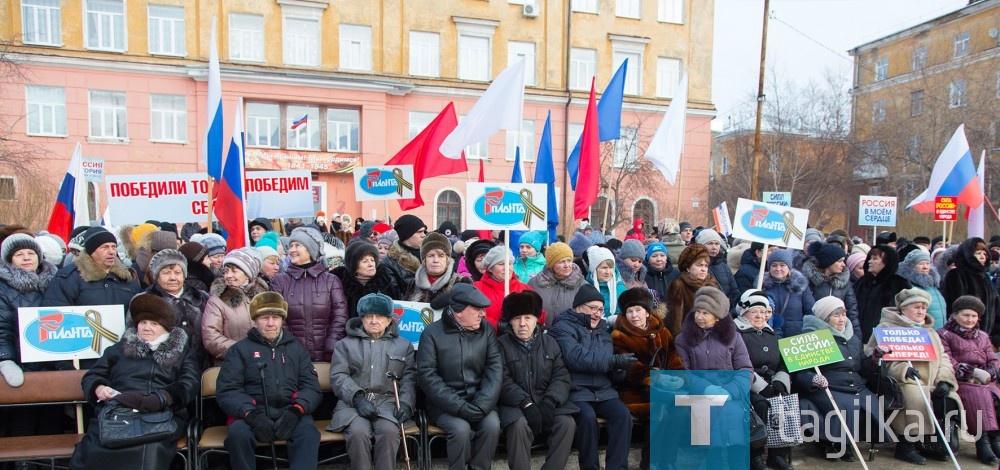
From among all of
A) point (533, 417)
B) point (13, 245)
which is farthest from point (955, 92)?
point (13, 245)

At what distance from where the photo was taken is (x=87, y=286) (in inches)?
208

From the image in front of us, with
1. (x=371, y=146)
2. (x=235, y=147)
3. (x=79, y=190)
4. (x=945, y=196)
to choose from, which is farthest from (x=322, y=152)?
(x=945, y=196)

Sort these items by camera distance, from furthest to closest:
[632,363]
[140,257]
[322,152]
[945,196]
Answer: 1. [322,152]
2. [945,196]
3. [140,257]
4. [632,363]

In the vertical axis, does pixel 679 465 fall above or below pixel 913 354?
below

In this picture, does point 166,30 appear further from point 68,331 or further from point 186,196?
point 68,331

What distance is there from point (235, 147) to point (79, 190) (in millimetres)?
4010

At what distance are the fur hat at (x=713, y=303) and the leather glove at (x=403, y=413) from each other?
2509mm

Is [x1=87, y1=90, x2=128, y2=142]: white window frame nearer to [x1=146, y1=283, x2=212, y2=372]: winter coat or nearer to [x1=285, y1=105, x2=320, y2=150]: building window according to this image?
[x1=285, y1=105, x2=320, y2=150]: building window

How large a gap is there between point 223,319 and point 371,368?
1.30m

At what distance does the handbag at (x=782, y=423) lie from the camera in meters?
5.43

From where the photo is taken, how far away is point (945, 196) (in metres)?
10.4

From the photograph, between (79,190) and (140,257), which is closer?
(140,257)

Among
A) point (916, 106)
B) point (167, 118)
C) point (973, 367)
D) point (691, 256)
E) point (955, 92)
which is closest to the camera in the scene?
point (973, 367)

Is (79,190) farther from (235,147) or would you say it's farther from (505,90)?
(505,90)
